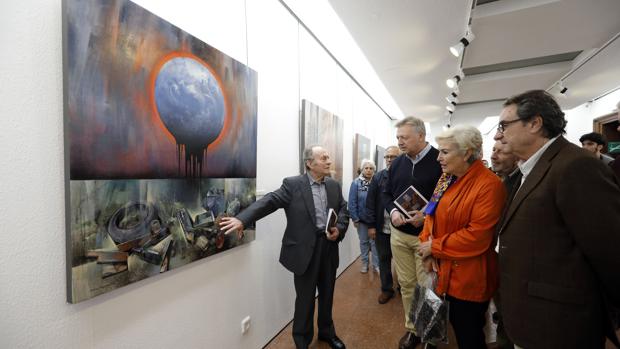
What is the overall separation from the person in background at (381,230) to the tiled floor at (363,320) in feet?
0.59

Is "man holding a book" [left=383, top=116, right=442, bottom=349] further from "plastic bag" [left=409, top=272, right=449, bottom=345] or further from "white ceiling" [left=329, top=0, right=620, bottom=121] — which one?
"white ceiling" [left=329, top=0, right=620, bottom=121]

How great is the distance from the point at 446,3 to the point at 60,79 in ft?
10.7

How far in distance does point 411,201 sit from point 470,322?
89 cm

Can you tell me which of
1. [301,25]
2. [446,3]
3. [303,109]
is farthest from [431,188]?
[301,25]

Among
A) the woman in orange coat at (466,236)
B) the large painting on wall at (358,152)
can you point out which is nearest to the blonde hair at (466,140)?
the woman in orange coat at (466,236)

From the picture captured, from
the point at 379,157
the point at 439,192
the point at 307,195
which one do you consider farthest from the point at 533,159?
the point at 379,157

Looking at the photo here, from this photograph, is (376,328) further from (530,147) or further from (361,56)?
(361,56)

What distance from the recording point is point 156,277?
1395mm

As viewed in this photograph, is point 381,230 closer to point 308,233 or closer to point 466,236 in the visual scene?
point 308,233

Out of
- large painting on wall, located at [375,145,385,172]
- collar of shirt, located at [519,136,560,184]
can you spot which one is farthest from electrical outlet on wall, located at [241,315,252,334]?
large painting on wall, located at [375,145,385,172]

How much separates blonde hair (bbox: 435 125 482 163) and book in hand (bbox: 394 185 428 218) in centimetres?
53

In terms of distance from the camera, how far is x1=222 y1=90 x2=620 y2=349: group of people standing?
39.6 inches

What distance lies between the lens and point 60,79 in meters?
1.01

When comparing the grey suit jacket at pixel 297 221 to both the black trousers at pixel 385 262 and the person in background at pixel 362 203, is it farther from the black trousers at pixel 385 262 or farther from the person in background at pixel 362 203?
the person in background at pixel 362 203
